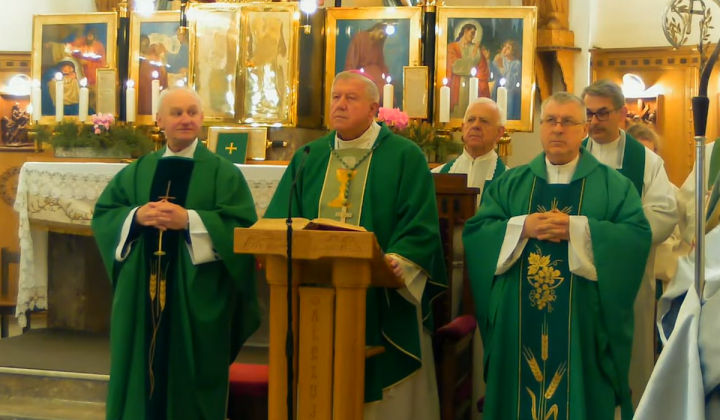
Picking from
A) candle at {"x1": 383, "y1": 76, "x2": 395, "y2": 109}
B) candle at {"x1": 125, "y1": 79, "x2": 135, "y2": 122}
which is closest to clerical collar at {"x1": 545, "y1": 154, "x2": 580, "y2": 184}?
candle at {"x1": 383, "y1": 76, "x2": 395, "y2": 109}

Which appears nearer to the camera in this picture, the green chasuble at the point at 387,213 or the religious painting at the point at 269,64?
the green chasuble at the point at 387,213

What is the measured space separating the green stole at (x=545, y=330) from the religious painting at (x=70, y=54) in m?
5.32

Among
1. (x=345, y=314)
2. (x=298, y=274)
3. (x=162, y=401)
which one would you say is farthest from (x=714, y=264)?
(x=162, y=401)

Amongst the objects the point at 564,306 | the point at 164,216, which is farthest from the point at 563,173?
the point at 164,216

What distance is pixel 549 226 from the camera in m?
3.78

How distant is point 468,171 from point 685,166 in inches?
146

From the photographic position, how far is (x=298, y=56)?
7457mm

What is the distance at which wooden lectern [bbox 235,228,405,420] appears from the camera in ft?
10.5

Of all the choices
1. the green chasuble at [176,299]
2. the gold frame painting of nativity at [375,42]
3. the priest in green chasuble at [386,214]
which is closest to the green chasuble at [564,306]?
the priest in green chasuble at [386,214]

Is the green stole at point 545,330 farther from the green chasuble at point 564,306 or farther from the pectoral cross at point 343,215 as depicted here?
the pectoral cross at point 343,215

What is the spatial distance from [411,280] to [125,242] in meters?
1.30

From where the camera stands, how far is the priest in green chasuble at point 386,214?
3910 mm

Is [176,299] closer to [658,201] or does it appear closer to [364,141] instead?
[364,141]

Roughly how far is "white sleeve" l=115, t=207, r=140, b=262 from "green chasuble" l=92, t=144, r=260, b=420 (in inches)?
0.6
